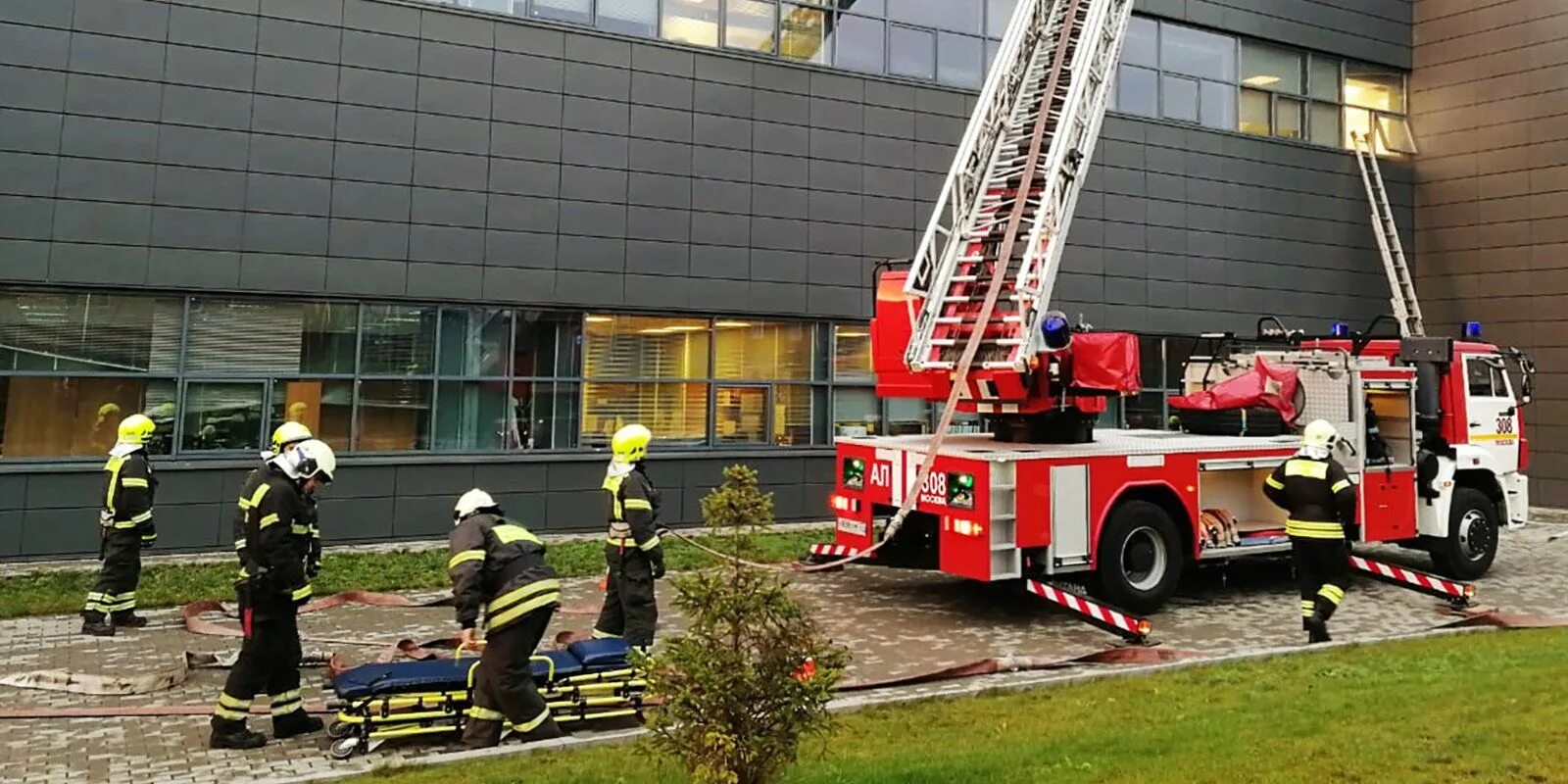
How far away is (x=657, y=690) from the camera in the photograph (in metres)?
3.43

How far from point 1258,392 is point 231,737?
375 inches

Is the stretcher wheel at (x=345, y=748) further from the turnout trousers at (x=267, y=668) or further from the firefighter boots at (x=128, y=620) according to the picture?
the firefighter boots at (x=128, y=620)

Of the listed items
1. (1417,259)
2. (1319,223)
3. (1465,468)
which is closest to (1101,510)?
(1465,468)

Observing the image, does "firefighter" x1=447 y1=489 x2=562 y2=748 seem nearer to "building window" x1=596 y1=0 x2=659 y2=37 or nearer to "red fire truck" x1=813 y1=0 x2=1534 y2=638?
"red fire truck" x1=813 y1=0 x2=1534 y2=638

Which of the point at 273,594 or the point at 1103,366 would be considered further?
the point at 1103,366

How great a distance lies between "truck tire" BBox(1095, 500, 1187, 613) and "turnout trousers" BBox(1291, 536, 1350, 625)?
3.62 ft

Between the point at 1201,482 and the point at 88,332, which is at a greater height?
the point at 88,332

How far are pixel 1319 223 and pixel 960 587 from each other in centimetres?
1397

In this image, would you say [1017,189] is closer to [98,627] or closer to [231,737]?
[231,737]

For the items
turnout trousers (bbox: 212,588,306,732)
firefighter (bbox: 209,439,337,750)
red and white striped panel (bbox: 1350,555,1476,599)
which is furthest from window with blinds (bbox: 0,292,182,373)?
red and white striped panel (bbox: 1350,555,1476,599)

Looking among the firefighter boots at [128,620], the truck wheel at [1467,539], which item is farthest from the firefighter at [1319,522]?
the firefighter boots at [128,620]

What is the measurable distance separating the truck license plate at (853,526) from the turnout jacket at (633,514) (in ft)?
9.83

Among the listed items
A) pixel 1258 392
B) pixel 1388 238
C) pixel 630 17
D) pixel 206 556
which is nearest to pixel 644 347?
pixel 630 17

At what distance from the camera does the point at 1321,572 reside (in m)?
7.76
